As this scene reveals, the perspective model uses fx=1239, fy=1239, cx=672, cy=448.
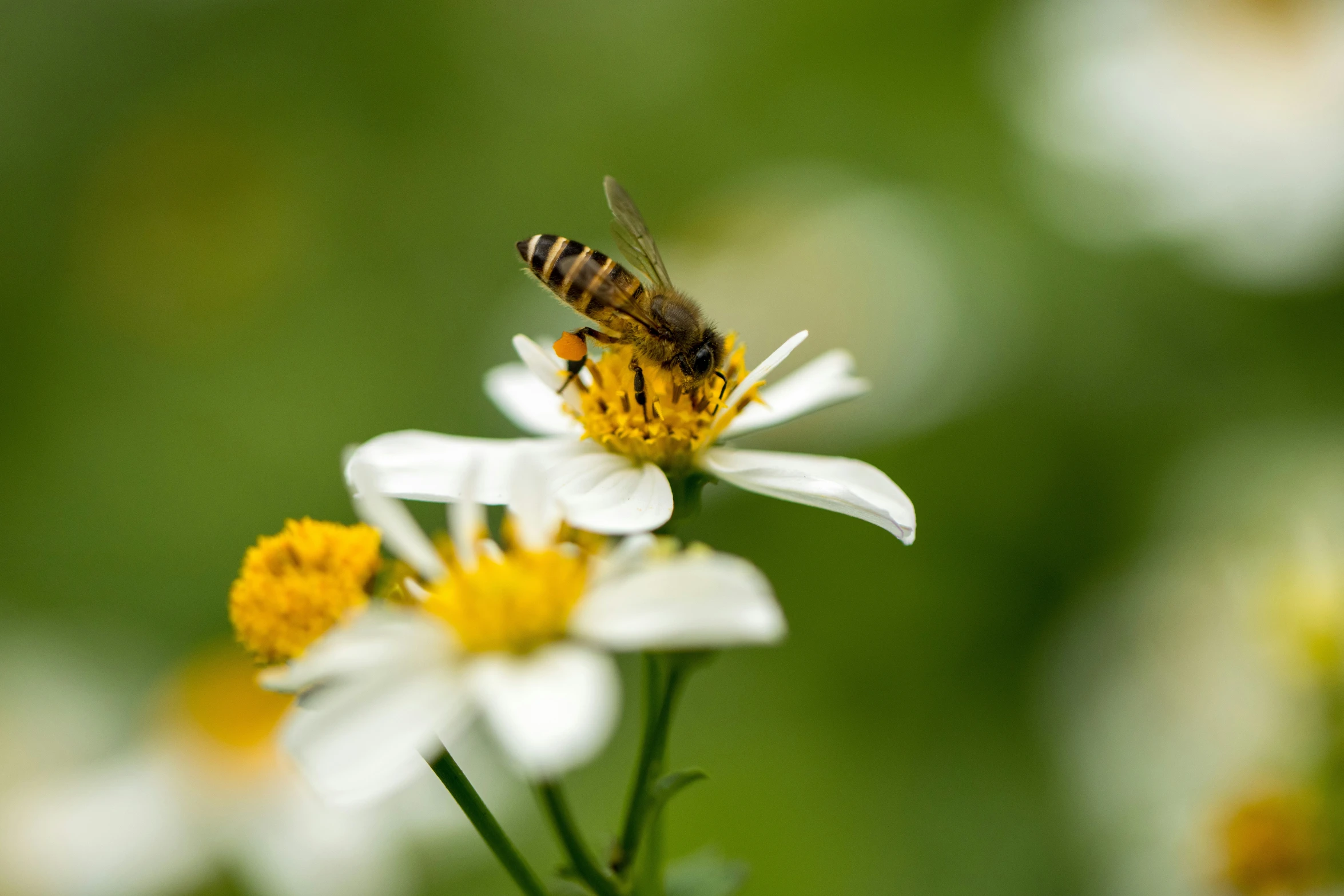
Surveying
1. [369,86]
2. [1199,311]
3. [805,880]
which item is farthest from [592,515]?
[369,86]

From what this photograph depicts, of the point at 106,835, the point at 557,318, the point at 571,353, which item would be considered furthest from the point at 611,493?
the point at 557,318

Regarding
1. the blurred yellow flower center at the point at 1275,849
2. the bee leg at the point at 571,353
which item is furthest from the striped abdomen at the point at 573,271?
the blurred yellow flower center at the point at 1275,849

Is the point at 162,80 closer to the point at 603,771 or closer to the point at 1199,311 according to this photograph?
the point at 603,771

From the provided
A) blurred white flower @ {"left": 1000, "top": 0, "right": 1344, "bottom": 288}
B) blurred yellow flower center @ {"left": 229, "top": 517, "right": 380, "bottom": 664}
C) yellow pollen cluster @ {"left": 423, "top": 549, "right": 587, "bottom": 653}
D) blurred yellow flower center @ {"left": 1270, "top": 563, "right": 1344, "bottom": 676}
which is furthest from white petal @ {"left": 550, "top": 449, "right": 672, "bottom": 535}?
blurred white flower @ {"left": 1000, "top": 0, "right": 1344, "bottom": 288}

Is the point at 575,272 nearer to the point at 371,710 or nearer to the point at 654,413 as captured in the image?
the point at 654,413

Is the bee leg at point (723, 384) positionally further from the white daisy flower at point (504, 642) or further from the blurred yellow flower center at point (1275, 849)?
the blurred yellow flower center at point (1275, 849)
